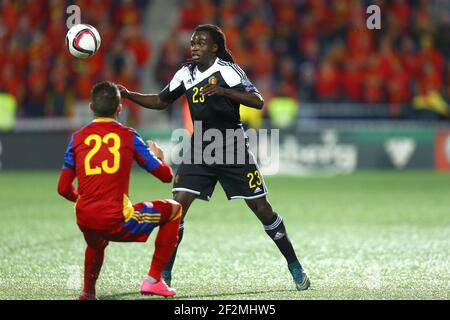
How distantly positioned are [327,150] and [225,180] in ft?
37.0

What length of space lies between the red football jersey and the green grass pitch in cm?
79

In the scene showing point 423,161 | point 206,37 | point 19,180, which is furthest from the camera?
point 423,161

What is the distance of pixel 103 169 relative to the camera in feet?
19.8

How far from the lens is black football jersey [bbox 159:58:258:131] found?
6980 mm

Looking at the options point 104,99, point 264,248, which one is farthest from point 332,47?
point 104,99

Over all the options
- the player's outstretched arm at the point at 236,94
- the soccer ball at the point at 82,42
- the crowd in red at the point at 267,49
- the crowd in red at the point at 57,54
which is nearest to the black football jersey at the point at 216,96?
→ the player's outstretched arm at the point at 236,94

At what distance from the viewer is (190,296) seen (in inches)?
257

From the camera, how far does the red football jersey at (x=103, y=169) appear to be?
6.02m

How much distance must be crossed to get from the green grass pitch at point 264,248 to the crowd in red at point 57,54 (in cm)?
443

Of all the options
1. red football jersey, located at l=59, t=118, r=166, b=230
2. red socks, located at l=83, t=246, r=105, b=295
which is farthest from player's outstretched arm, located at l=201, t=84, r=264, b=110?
red socks, located at l=83, t=246, r=105, b=295

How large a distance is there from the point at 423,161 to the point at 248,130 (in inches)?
148

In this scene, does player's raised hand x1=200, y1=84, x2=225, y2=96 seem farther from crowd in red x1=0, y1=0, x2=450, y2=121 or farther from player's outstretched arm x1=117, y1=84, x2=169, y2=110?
crowd in red x1=0, y1=0, x2=450, y2=121
